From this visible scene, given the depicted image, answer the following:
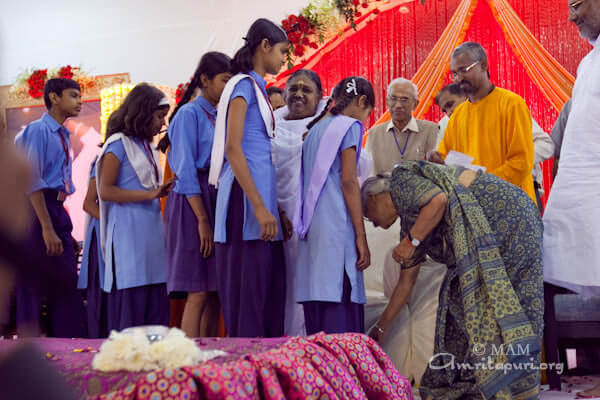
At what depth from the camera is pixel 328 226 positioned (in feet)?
8.29

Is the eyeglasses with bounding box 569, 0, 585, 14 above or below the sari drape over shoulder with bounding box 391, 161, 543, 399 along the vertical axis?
above

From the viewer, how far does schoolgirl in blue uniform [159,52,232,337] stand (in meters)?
2.69

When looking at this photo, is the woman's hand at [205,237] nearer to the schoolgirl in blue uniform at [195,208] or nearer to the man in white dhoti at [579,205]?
the schoolgirl in blue uniform at [195,208]

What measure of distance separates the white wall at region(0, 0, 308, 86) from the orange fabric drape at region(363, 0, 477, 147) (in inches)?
59.6

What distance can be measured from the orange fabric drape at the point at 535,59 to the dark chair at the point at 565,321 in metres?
2.10

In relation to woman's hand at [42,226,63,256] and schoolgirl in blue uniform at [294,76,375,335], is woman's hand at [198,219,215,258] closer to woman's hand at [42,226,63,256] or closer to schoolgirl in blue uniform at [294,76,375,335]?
schoolgirl in blue uniform at [294,76,375,335]

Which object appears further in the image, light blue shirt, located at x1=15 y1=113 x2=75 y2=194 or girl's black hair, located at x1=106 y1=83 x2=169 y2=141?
light blue shirt, located at x1=15 y1=113 x2=75 y2=194

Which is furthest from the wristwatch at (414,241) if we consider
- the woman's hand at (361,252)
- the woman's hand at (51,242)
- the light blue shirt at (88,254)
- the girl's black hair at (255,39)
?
the woman's hand at (51,242)

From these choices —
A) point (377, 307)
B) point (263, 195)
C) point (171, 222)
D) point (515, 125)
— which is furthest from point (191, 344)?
point (515, 125)

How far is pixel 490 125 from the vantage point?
3.15 metres

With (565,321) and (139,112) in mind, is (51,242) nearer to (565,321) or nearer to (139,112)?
(139,112)

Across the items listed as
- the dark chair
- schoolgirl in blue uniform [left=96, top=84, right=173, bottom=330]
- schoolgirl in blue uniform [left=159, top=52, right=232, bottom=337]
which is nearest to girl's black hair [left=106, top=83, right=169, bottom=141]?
schoolgirl in blue uniform [left=96, top=84, right=173, bottom=330]

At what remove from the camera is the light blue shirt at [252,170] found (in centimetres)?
248

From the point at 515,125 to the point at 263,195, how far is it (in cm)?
133
